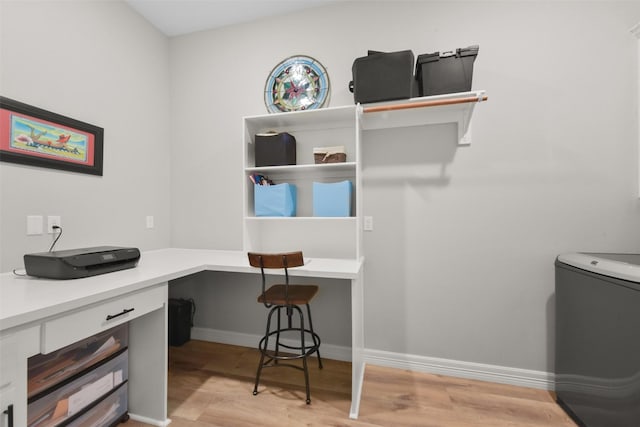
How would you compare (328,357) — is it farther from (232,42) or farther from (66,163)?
(232,42)

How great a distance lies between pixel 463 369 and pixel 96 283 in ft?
7.36

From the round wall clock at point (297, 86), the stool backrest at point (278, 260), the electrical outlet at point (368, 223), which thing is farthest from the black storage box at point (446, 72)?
the stool backrest at point (278, 260)

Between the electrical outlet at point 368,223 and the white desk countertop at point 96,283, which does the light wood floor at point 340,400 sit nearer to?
the white desk countertop at point 96,283

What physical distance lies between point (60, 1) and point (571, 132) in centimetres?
332

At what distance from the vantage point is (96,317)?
109 centimetres

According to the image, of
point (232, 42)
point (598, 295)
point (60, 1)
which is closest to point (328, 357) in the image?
point (598, 295)

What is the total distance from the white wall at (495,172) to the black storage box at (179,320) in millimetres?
1355

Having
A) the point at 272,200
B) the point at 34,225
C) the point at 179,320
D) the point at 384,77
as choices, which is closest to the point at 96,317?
the point at 34,225

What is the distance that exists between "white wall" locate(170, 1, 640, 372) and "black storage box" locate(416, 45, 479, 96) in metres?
0.30

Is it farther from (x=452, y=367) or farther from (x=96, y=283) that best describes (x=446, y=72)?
(x=96, y=283)

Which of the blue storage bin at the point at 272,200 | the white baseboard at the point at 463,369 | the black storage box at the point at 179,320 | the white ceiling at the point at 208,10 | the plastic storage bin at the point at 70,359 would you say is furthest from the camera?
the black storage box at the point at 179,320

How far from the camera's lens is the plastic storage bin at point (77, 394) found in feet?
3.58

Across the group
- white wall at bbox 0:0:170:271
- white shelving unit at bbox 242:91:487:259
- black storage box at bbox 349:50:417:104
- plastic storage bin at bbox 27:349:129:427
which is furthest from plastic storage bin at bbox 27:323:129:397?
black storage box at bbox 349:50:417:104

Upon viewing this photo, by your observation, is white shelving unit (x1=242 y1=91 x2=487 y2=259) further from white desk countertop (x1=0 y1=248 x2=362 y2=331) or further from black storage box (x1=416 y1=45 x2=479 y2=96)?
white desk countertop (x1=0 y1=248 x2=362 y2=331)
